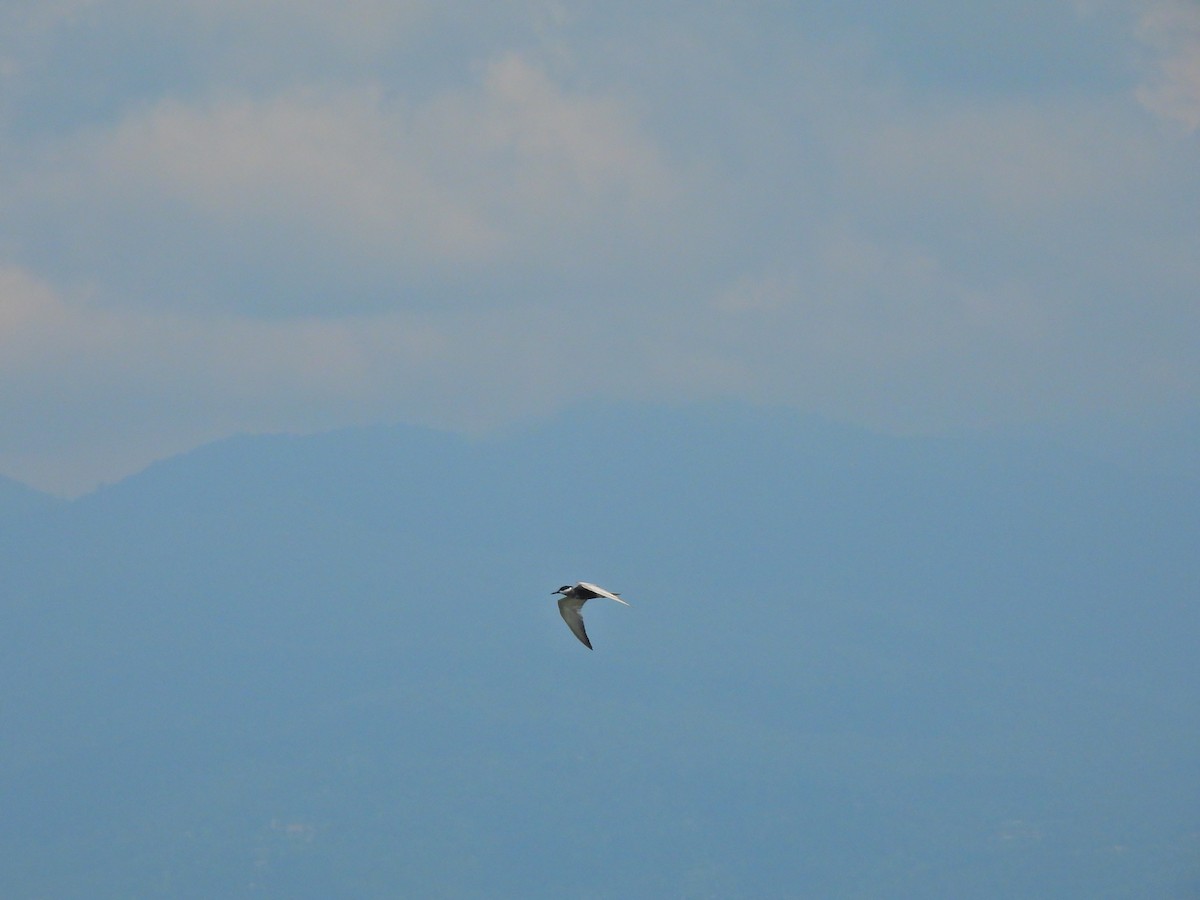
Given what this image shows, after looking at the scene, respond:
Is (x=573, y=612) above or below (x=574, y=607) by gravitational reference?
below

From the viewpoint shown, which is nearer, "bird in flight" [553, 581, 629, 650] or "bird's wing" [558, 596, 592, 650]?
"bird in flight" [553, 581, 629, 650]

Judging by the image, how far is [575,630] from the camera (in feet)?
205

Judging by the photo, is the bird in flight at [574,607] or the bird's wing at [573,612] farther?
the bird's wing at [573,612]
